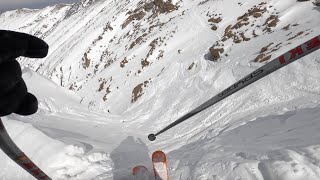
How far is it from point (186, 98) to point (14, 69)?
48.8 ft

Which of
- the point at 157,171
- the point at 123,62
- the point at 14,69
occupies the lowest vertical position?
the point at 123,62

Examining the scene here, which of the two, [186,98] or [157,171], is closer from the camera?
[157,171]

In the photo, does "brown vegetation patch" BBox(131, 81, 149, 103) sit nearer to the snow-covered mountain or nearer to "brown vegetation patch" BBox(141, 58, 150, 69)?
the snow-covered mountain

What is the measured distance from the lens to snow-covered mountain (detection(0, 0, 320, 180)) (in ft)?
18.2

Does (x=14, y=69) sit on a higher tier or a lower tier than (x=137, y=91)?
higher

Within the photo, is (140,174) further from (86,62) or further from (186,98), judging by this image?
(86,62)

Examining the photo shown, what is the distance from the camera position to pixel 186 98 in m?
16.5

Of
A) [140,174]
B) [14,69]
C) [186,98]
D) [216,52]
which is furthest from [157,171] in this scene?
[216,52]

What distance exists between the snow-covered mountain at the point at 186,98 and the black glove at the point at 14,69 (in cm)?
324

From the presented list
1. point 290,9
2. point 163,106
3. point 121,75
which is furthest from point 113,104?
point 290,9

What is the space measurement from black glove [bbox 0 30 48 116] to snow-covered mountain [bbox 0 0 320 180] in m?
3.24

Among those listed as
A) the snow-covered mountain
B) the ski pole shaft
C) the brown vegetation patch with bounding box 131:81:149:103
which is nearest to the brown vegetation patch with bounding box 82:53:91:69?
the snow-covered mountain

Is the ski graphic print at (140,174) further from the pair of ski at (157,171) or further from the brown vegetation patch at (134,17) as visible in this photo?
the brown vegetation patch at (134,17)

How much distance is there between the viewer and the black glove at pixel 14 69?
5.63ft
